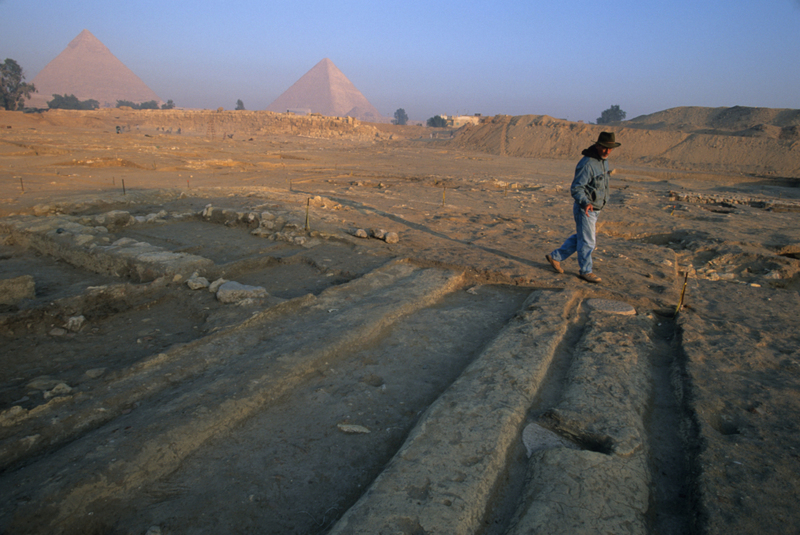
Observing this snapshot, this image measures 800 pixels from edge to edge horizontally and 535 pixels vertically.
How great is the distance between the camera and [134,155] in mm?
16500

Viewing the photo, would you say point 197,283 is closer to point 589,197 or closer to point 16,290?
point 16,290

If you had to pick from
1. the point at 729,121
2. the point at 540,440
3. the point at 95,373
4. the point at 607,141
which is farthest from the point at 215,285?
the point at 729,121

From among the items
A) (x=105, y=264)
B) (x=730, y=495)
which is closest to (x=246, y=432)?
(x=730, y=495)

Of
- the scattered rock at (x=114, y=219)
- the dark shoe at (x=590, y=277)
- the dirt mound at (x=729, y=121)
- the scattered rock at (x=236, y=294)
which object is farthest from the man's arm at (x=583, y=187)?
the dirt mound at (x=729, y=121)

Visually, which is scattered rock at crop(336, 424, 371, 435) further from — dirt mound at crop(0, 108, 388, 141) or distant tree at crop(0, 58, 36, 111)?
distant tree at crop(0, 58, 36, 111)

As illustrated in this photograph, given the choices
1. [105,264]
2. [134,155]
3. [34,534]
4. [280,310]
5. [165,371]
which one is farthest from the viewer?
[134,155]

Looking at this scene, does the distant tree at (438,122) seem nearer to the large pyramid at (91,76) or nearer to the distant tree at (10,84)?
the distant tree at (10,84)

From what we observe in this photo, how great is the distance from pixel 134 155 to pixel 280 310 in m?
17.1

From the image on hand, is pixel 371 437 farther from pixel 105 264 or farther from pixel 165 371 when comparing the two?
pixel 105 264

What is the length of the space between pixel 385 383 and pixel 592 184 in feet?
10.4

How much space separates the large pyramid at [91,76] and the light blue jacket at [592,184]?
17812 centimetres

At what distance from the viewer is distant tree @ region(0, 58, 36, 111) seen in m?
41.6

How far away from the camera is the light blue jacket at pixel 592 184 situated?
4273 mm

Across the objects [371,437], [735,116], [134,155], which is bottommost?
[371,437]
